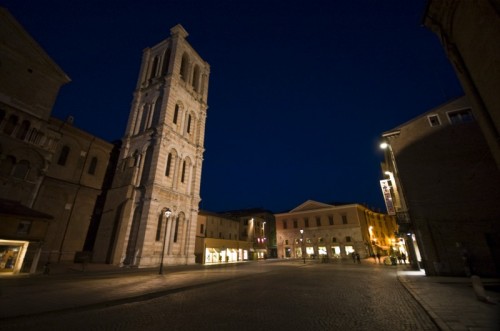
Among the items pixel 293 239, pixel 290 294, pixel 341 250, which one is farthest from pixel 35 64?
pixel 341 250

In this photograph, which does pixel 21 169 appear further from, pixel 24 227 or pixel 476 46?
pixel 476 46

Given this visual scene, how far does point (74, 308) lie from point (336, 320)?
7.28 metres

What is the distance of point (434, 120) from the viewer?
57.4ft

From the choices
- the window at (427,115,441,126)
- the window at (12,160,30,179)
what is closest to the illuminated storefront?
the window at (12,160,30,179)

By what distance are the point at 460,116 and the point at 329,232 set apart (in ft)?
117

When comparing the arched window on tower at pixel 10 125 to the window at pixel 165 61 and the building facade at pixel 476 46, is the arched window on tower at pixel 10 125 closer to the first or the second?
the window at pixel 165 61

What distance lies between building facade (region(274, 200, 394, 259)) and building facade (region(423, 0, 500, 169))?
37690 millimetres

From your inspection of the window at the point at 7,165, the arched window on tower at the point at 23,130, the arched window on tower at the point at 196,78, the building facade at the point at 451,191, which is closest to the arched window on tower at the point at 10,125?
the arched window on tower at the point at 23,130

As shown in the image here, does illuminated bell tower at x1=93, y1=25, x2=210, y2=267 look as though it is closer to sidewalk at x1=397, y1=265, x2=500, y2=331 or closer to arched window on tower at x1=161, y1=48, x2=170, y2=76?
arched window on tower at x1=161, y1=48, x2=170, y2=76

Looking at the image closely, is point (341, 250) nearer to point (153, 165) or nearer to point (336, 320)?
point (153, 165)

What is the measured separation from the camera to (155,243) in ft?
74.0

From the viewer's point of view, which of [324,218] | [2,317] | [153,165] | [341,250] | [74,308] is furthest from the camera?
[324,218]

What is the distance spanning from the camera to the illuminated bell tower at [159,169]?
21.7 m

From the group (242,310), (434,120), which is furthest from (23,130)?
(434,120)
